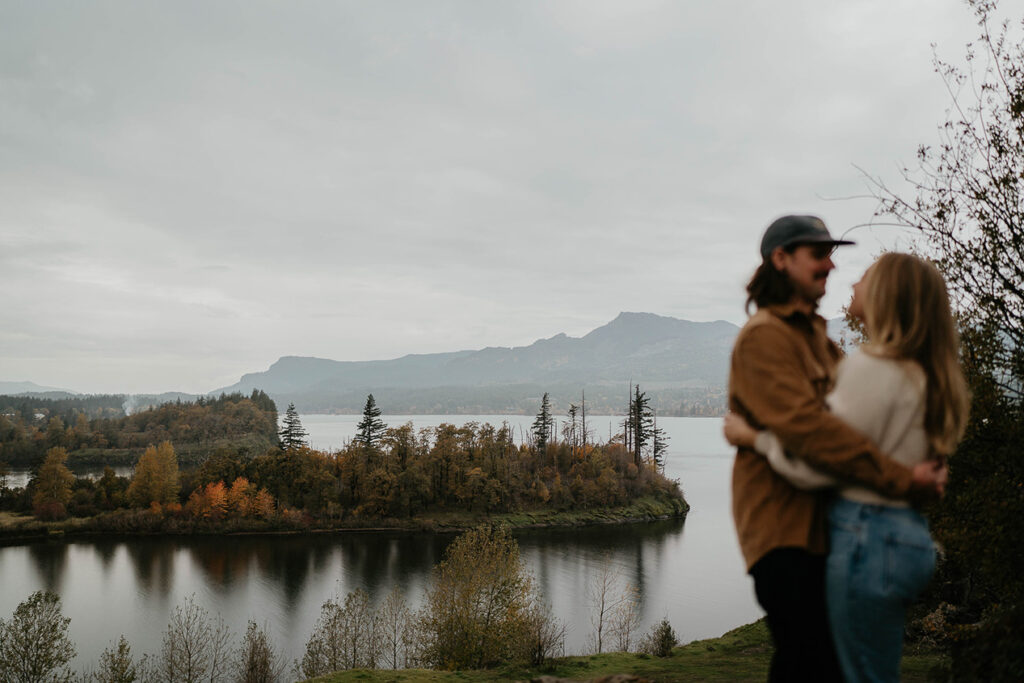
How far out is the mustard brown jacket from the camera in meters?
1.59

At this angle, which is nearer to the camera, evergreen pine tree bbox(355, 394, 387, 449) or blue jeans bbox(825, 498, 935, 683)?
blue jeans bbox(825, 498, 935, 683)

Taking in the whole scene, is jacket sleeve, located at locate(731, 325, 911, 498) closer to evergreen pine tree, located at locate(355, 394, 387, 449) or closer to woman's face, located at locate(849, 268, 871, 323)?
woman's face, located at locate(849, 268, 871, 323)

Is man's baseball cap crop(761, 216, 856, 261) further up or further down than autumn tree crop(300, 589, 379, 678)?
further up

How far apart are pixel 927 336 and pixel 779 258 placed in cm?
47

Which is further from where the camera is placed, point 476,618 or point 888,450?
point 476,618

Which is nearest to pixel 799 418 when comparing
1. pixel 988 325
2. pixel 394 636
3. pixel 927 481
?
pixel 927 481

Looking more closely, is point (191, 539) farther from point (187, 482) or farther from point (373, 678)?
point (373, 678)

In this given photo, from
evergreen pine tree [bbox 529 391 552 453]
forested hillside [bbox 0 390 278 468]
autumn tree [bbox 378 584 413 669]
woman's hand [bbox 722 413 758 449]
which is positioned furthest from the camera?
forested hillside [bbox 0 390 278 468]

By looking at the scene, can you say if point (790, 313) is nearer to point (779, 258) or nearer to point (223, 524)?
point (779, 258)

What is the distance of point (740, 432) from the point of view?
184cm

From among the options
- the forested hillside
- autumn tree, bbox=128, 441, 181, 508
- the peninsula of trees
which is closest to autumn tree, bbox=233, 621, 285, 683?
the peninsula of trees

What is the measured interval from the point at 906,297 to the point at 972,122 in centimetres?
958

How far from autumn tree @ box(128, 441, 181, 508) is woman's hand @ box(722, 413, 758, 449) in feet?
209

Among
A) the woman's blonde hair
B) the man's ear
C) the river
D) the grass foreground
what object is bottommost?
the river
